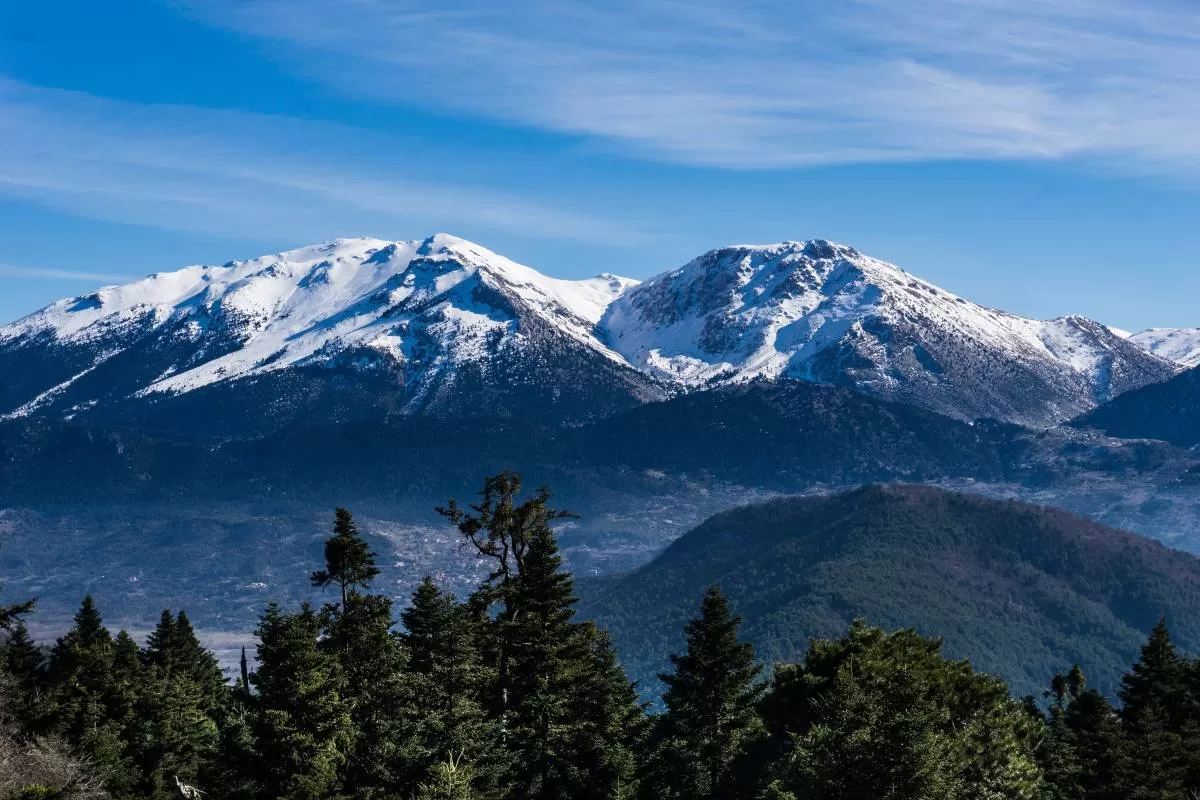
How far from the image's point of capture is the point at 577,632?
357 feet

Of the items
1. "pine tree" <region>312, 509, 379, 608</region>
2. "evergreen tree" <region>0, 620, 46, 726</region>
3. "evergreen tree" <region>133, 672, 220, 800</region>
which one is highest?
"pine tree" <region>312, 509, 379, 608</region>

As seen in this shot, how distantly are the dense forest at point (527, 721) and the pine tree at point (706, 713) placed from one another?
0.50 feet

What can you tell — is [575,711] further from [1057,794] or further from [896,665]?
[1057,794]

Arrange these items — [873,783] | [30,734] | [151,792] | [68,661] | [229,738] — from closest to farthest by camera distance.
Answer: [873,783], [229,738], [30,734], [151,792], [68,661]

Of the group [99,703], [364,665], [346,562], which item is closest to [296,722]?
[364,665]

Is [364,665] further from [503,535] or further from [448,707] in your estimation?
[503,535]

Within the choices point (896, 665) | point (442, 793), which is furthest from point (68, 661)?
point (896, 665)

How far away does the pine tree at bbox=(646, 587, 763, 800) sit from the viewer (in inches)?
4053

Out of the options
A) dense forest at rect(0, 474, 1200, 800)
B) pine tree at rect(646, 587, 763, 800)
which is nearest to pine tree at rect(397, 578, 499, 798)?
dense forest at rect(0, 474, 1200, 800)

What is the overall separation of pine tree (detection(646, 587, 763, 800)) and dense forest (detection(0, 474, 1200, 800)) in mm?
151

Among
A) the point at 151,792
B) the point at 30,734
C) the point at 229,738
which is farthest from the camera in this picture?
the point at 151,792

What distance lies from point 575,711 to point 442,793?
906 inches

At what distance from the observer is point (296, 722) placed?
90.4 metres

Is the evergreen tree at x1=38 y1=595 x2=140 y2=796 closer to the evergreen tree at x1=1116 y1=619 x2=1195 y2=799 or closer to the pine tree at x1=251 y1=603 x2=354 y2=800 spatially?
the pine tree at x1=251 y1=603 x2=354 y2=800
